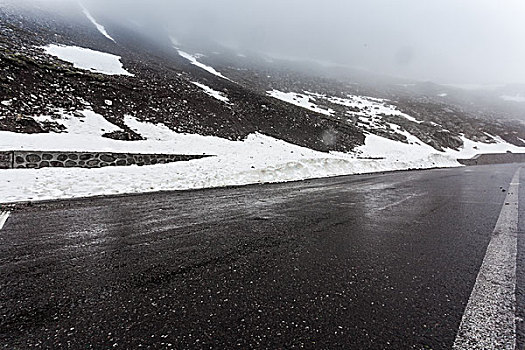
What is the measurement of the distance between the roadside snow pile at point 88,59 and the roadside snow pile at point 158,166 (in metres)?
9.97

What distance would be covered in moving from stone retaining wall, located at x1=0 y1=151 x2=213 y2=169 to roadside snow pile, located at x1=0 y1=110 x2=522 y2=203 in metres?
0.45

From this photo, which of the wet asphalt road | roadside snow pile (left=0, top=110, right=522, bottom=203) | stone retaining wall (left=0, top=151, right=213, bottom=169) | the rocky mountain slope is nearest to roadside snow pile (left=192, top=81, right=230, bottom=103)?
the rocky mountain slope

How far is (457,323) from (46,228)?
5.37m

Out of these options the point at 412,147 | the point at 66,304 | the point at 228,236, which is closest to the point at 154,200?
the point at 228,236

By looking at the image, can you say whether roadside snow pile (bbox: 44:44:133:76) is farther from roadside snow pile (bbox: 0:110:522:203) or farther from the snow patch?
the snow patch

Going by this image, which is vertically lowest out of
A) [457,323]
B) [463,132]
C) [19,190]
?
[457,323]

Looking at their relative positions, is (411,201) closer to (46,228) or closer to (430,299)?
(430,299)

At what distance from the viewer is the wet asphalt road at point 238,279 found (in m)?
1.98

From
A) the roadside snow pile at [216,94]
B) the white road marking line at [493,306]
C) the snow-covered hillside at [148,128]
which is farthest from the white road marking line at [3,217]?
the roadside snow pile at [216,94]

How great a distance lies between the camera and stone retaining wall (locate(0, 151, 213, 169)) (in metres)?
9.02

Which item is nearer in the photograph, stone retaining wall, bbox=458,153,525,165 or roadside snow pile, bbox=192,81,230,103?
roadside snow pile, bbox=192,81,230,103

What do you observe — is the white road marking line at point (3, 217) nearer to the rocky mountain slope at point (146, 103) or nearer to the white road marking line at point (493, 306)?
the white road marking line at point (493, 306)

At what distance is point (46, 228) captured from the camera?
4.58 metres

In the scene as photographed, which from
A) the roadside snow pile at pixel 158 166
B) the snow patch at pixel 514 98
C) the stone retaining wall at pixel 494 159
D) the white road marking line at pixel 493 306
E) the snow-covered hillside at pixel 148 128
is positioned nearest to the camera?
the white road marking line at pixel 493 306
